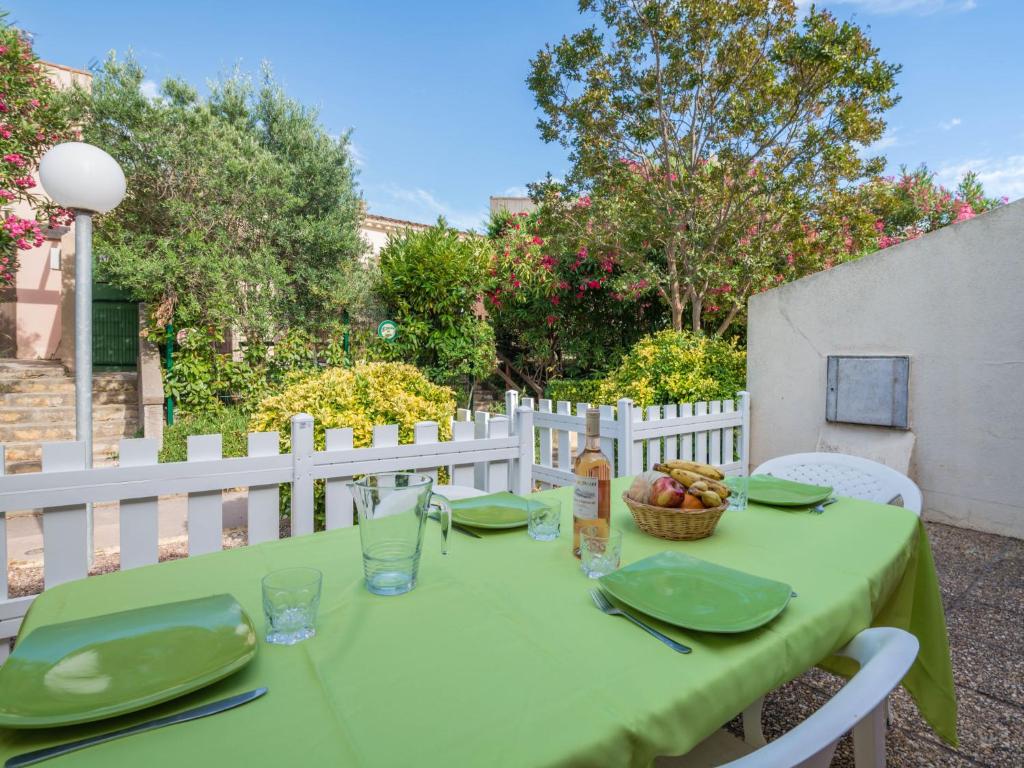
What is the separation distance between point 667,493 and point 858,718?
2.44 feet

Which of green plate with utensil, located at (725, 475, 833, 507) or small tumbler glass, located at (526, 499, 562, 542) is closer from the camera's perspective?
small tumbler glass, located at (526, 499, 562, 542)

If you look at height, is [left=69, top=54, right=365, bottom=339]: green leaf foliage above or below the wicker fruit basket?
above

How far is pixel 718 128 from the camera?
5656mm

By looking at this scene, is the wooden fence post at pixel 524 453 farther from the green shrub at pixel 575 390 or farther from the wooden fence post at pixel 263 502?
the green shrub at pixel 575 390

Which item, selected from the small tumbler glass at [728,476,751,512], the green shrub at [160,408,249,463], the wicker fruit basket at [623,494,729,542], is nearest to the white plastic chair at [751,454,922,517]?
the small tumbler glass at [728,476,751,512]

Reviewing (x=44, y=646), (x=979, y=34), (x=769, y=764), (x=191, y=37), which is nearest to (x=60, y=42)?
(x=191, y=37)

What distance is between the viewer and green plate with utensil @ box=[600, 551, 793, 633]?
3.08 ft

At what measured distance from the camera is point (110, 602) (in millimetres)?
1039

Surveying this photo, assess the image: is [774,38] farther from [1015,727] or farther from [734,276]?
[1015,727]

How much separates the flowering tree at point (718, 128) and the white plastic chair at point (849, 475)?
11.9 feet

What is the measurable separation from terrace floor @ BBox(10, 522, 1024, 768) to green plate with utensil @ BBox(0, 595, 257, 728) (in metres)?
1.67

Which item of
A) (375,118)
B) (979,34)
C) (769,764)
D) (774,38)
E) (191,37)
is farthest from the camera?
(375,118)

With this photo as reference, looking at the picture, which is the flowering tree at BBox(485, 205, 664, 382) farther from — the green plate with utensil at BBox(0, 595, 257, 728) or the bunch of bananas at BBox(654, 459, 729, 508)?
the green plate with utensil at BBox(0, 595, 257, 728)

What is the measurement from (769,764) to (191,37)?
838 centimetres
